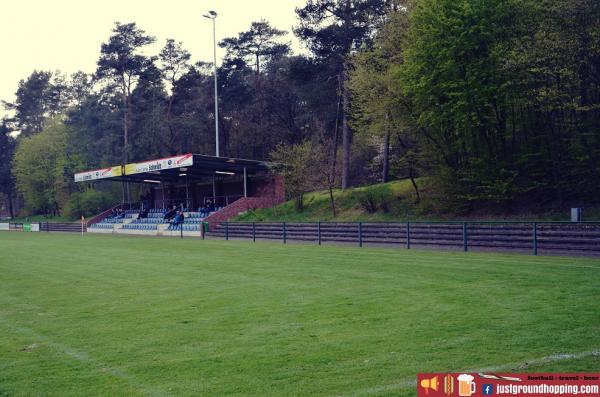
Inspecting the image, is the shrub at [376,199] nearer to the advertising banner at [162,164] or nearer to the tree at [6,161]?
the advertising banner at [162,164]

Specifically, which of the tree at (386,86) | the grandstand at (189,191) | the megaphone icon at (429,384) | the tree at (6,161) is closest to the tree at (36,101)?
the tree at (6,161)

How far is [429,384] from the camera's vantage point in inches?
177

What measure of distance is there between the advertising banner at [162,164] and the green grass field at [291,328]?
26.2 metres

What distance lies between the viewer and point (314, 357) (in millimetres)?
6348

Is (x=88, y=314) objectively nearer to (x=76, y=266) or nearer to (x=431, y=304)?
(x=431, y=304)

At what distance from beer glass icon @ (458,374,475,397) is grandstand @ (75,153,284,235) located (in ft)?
114

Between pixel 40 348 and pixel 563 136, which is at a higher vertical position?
pixel 563 136

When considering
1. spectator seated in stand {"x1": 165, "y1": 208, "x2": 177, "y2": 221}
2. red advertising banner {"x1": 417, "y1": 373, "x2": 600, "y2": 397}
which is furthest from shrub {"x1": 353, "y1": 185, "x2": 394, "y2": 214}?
red advertising banner {"x1": 417, "y1": 373, "x2": 600, "y2": 397}

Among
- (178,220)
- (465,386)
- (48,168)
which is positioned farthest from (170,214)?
(465,386)

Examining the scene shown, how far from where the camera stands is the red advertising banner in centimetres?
427

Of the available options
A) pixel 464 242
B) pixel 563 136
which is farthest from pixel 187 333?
pixel 563 136

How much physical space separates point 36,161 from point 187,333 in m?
82.4

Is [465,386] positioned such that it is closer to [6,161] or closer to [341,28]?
[341,28]

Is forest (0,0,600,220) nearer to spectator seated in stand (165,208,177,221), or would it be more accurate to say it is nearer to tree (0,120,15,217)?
spectator seated in stand (165,208,177,221)
